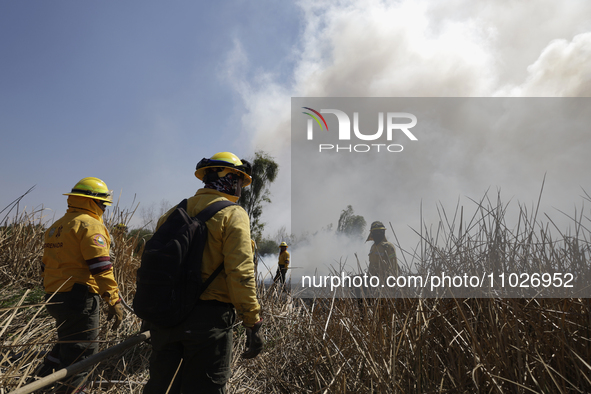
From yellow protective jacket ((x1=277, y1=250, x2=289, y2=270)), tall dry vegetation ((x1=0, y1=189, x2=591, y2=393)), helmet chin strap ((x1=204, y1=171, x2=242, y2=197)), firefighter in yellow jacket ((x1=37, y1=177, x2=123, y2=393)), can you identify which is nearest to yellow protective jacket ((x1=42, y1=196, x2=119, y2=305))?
firefighter in yellow jacket ((x1=37, y1=177, x2=123, y2=393))

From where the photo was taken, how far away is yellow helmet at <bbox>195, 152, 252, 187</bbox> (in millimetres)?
2318

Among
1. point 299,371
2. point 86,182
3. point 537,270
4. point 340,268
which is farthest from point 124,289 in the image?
point 537,270

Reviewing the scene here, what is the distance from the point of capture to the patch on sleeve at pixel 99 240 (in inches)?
110

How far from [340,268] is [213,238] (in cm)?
128

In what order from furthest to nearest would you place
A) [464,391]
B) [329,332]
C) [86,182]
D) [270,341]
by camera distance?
1. [270,341]
2. [86,182]
3. [329,332]
4. [464,391]

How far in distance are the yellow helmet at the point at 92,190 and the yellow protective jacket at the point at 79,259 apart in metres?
0.28

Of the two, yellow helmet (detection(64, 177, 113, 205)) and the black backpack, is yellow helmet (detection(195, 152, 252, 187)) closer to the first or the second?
the black backpack

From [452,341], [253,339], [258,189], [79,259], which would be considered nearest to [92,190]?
[79,259]

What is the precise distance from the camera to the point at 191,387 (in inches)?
74.9

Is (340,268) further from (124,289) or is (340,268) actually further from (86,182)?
(124,289)

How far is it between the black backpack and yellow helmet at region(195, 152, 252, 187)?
501 mm

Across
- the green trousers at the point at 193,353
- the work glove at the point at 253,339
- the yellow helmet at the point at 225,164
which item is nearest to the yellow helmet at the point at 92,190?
the yellow helmet at the point at 225,164

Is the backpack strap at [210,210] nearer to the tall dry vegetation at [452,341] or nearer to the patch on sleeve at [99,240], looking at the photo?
the tall dry vegetation at [452,341]

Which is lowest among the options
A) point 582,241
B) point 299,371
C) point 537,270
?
point 299,371
